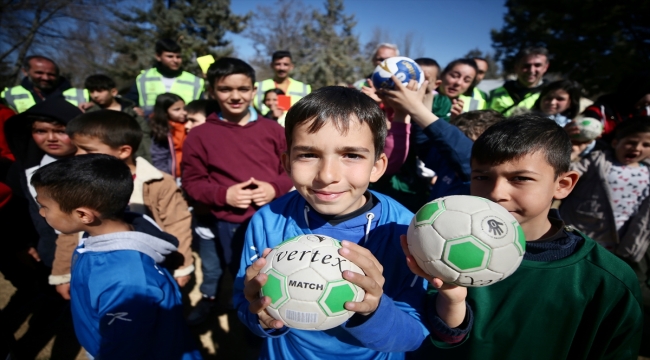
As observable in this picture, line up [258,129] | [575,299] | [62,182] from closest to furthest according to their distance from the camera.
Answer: [575,299] → [62,182] → [258,129]

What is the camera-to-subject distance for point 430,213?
4.17 feet

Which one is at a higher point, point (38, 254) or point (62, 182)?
point (62, 182)

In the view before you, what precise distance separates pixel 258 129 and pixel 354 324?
6.81ft

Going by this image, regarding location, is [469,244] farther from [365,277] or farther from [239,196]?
[239,196]

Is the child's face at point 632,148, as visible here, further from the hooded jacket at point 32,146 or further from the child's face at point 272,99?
the hooded jacket at point 32,146

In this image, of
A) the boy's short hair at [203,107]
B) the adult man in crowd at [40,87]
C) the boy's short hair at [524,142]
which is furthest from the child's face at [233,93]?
the adult man in crowd at [40,87]

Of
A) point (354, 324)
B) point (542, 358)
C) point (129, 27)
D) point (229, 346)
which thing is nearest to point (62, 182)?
point (354, 324)

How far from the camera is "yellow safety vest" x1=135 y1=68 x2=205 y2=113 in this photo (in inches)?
232

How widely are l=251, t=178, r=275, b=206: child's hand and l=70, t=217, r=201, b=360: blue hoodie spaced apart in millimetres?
745

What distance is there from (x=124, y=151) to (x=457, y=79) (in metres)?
4.28

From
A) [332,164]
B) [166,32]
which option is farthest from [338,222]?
[166,32]

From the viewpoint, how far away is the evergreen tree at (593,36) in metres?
16.0

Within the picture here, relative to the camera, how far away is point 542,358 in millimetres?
1484

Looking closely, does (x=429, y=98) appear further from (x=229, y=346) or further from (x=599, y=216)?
(x=229, y=346)
